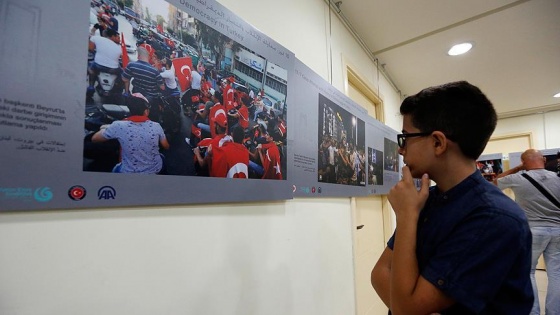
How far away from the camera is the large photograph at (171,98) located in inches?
25.7

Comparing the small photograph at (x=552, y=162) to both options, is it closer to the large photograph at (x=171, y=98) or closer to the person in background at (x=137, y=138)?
the large photograph at (x=171, y=98)

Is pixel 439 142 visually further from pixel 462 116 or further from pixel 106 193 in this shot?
pixel 106 193

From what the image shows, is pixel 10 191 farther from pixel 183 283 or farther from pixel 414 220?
pixel 414 220

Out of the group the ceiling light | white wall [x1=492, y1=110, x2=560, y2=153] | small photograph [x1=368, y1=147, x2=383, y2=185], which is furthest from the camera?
white wall [x1=492, y1=110, x2=560, y2=153]

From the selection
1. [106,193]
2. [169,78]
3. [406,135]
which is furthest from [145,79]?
[406,135]

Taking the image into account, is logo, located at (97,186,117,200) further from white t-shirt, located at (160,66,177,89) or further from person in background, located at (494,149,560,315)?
person in background, located at (494,149,560,315)

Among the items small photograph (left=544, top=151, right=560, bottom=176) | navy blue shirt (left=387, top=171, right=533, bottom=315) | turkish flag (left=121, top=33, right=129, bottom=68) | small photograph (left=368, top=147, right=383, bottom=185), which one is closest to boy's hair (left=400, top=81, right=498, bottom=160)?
navy blue shirt (left=387, top=171, right=533, bottom=315)

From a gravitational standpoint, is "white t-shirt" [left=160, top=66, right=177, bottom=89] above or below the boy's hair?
above

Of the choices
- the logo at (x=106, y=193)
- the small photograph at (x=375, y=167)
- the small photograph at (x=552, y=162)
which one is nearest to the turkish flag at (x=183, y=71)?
the logo at (x=106, y=193)

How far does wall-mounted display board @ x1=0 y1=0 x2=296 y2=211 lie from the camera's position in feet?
1.72

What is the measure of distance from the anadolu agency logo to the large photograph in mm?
97

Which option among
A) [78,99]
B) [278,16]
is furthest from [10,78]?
[278,16]

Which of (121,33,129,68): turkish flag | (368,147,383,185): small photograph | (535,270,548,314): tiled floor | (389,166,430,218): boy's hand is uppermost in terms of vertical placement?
(121,33,129,68): turkish flag

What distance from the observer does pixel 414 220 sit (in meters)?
0.72
